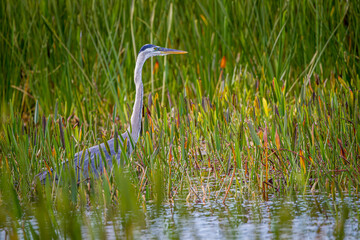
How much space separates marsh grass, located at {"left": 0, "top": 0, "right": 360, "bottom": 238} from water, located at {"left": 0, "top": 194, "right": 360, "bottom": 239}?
0.60ft

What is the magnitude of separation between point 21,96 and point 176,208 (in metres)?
3.09

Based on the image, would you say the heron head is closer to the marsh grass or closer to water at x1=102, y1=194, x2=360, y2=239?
the marsh grass

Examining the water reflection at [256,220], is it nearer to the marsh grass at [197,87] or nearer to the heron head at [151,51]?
the marsh grass at [197,87]

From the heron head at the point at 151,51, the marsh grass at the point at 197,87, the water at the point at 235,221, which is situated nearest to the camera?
the water at the point at 235,221

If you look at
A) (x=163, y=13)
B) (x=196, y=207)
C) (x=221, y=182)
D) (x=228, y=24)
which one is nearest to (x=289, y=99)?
(x=228, y=24)

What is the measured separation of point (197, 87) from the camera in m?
5.32

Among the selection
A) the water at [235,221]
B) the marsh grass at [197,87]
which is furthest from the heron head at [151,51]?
the water at [235,221]

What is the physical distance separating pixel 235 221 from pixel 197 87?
91.1 inches

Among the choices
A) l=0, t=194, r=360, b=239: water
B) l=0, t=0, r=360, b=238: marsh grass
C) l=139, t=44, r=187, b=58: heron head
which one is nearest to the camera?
l=0, t=194, r=360, b=239: water

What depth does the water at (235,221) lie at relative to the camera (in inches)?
116

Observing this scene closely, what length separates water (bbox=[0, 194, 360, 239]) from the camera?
2938 mm

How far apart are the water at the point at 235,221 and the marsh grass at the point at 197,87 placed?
0.18 metres

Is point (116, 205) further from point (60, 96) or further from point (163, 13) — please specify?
point (163, 13)

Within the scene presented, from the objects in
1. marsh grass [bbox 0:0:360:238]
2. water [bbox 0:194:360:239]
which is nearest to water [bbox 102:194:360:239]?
water [bbox 0:194:360:239]
